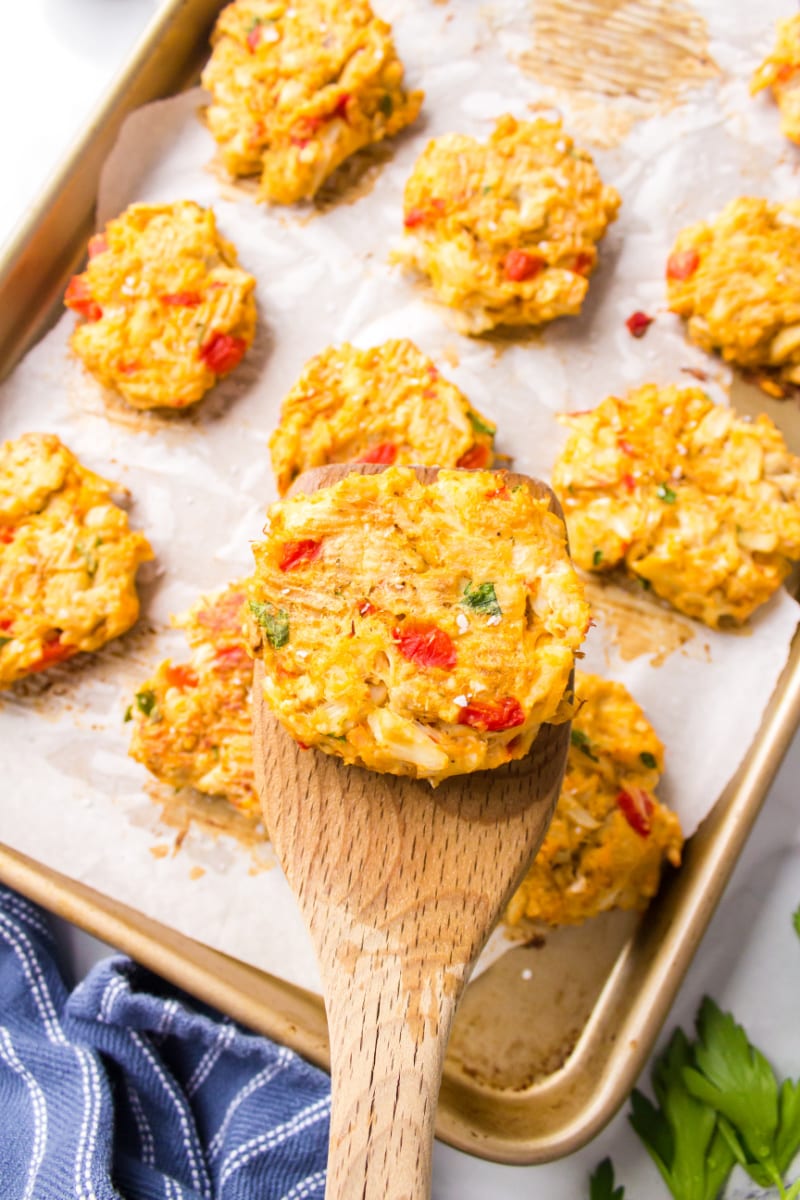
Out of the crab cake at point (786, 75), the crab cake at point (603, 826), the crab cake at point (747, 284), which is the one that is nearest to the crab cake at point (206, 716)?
the crab cake at point (603, 826)

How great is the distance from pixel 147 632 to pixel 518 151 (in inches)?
60.2

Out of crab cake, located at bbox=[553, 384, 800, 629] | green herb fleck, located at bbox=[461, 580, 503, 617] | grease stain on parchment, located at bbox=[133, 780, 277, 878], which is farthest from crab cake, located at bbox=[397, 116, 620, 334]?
grease stain on parchment, located at bbox=[133, 780, 277, 878]

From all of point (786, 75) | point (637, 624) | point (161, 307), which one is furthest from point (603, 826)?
point (786, 75)

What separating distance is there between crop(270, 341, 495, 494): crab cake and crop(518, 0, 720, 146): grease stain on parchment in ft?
2.91

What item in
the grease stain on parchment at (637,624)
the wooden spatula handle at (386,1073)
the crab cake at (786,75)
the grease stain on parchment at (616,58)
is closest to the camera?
the wooden spatula handle at (386,1073)

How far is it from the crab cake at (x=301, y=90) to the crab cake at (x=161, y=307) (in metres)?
0.24

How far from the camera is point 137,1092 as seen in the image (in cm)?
242

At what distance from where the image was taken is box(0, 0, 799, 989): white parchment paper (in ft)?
7.91

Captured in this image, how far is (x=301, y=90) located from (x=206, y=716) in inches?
63.4

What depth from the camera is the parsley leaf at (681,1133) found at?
229cm

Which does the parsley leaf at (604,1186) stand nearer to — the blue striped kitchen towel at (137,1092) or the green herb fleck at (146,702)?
the blue striped kitchen towel at (137,1092)

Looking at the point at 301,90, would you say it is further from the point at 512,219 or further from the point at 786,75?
the point at 786,75

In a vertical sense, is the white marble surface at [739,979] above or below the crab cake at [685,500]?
below

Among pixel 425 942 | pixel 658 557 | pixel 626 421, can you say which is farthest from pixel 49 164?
pixel 425 942
